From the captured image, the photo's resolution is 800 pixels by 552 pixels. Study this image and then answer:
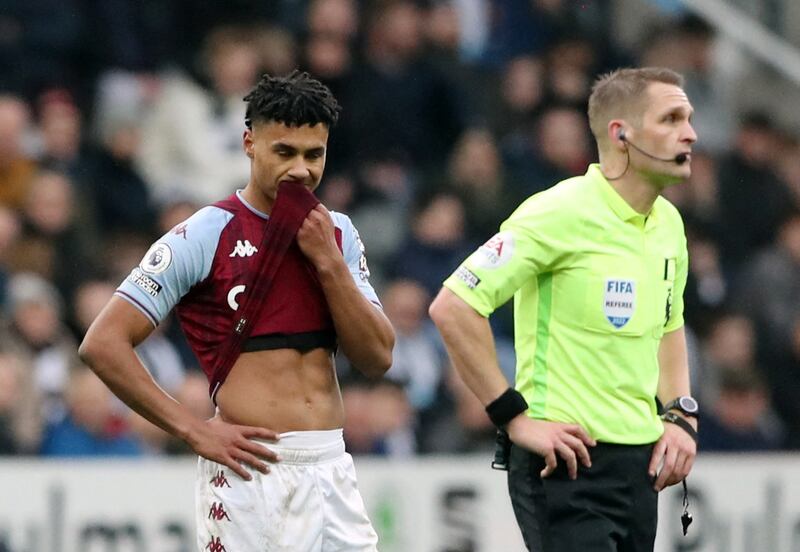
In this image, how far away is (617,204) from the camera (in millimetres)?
5188

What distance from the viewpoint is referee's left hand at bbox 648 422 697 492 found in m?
5.15

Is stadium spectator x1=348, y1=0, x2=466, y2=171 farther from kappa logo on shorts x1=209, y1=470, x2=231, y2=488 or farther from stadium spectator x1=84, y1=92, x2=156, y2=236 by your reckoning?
kappa logo on shorts x1=209, y1=470, x2=231, y2=488

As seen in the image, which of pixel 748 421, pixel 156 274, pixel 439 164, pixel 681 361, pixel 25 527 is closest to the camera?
pixel 156 274

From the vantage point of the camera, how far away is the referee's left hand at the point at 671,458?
515cm

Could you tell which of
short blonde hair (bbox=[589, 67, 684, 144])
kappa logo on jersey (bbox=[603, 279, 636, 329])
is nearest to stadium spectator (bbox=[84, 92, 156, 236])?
short blonde hair (bbox=[589, 67, 684, 144])

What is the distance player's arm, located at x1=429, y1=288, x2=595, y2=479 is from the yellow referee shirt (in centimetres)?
4

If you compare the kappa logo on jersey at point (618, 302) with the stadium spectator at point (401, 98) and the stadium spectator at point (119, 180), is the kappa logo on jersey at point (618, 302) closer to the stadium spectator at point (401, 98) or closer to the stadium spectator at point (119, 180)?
the stadium spectator at point (119, 180)

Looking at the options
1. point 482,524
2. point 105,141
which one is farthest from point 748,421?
point 105,141

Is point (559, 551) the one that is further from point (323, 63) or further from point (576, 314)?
point (323, 63)

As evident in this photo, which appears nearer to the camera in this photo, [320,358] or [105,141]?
[320,358]

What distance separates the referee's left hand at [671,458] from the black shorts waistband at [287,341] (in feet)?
3.53

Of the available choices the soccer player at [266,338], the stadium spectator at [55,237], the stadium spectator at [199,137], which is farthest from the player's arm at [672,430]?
the stadium spectator at [199,137]

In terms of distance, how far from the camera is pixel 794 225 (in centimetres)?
1091

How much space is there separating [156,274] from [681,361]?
1750mm
